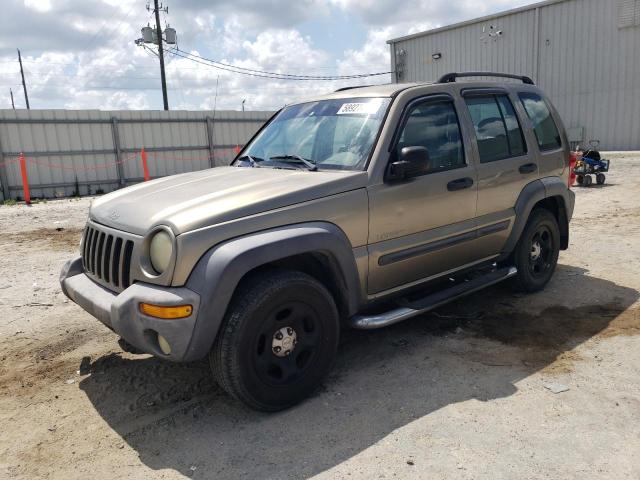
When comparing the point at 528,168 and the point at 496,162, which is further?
the point at 528,168

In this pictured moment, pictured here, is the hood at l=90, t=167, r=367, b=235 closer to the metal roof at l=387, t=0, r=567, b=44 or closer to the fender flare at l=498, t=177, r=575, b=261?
the fender flare at l=498, t=177, r=575, b=261

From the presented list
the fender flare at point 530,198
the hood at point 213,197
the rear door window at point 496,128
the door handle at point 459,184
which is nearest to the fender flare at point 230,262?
the hood at point 213,197

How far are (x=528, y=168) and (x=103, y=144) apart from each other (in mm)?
15023

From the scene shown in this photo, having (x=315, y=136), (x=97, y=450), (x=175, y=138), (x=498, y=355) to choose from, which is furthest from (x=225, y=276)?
(x=175, y=138)

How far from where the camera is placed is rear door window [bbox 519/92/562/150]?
5020mm

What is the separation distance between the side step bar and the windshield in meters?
1.02

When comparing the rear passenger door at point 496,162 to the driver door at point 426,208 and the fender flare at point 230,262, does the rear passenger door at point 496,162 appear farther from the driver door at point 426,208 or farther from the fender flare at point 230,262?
the fender flare at point 230,262

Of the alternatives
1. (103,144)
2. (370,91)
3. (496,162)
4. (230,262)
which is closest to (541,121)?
(496,162)

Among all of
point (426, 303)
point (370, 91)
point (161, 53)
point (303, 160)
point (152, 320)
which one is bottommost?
point (426, 303)

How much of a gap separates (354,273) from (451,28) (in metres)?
24.4

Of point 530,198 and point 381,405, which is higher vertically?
point 530,198

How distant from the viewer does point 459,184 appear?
412 cm

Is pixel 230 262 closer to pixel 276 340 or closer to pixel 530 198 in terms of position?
pixel 276 340

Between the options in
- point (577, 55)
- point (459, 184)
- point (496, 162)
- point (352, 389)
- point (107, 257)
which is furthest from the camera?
point (577, 55)
